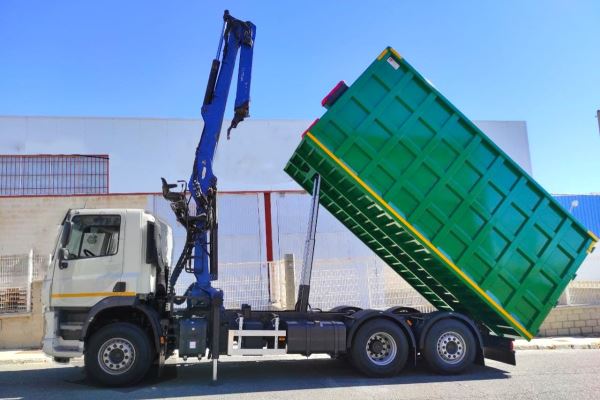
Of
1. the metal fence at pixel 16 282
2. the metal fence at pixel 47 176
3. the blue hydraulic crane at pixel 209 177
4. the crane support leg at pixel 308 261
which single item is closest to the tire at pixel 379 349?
the crane support leg at pixel 308 261

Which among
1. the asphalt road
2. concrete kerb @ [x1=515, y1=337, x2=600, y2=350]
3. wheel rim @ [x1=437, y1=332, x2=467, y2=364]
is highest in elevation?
wheel rim @ [x1=437, y1=332, x2=467, y2=364]

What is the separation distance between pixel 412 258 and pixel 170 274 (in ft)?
13.8

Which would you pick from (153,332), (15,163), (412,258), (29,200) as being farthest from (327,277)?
(15,163)

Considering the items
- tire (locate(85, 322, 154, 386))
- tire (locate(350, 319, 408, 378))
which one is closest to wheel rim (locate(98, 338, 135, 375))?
tire (locate(85, 322, 154, 386))

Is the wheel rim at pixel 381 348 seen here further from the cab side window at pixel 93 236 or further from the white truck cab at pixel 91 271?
the cab side window at pixel 93 236

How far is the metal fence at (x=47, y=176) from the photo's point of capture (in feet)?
79.5

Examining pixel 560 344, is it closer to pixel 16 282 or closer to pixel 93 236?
pixel 93 236

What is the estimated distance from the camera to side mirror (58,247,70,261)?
7184 millimetres

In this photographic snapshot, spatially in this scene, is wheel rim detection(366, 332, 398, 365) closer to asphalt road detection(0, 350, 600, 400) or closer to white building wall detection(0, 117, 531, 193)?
asphalt road detection(0, 350, 600, 400)

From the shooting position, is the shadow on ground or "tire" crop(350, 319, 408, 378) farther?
"tire" crop(350, 319, 408, 378)

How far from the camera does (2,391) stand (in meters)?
6.90

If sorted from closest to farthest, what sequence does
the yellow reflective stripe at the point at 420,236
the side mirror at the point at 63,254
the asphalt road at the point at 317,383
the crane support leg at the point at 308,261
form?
the asphalt road at the point at 317,383
the side mirror at the point at 63,254
the yellow reflective stripe at the point at 420,236
the crane support leg at the point at 308,261

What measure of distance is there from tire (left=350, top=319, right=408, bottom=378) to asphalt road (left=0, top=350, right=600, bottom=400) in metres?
0.20

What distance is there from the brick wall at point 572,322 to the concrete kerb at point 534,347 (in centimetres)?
31
